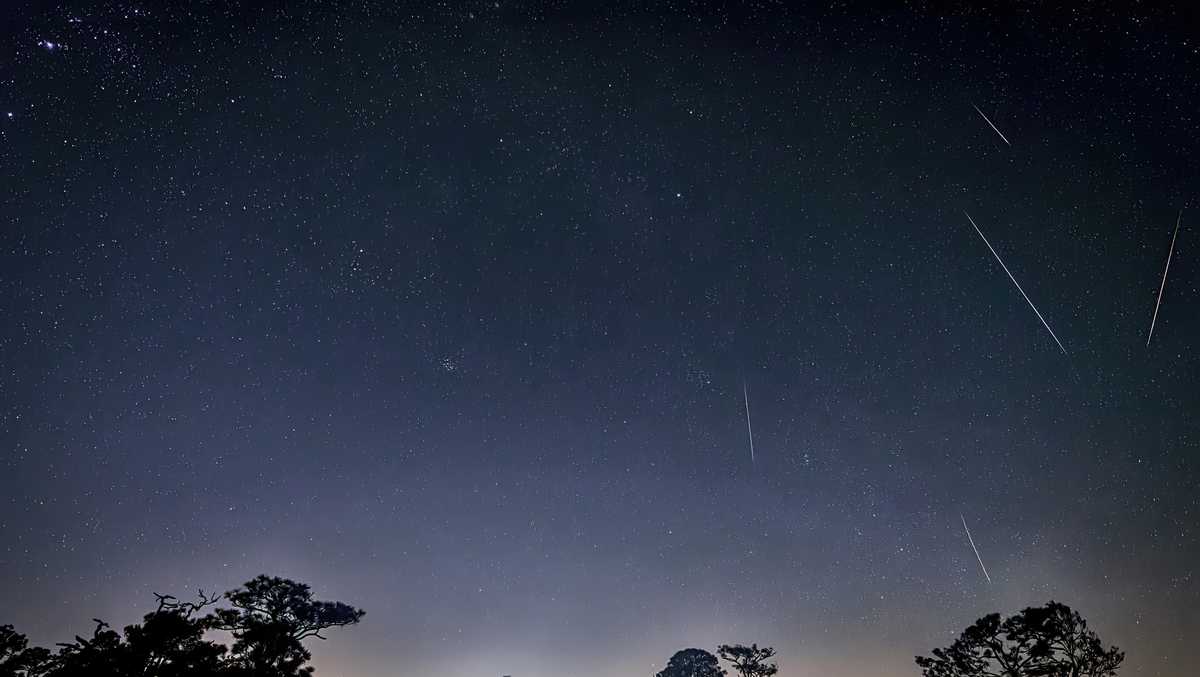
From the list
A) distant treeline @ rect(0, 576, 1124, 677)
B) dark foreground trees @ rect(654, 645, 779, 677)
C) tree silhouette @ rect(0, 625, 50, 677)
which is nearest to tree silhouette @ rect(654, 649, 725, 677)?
dark foreground trees @ rect(654, 645, 779, 677)

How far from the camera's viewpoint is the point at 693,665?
58.7 metres

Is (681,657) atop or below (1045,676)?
atop

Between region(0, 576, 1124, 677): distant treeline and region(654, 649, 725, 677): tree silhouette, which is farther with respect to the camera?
region(654, 649, 725, 677): tree silhouette

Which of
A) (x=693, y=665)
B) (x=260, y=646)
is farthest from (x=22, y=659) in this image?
(x=693, y=665)

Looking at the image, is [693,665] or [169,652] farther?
[693,665]

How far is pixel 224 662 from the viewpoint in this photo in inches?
806

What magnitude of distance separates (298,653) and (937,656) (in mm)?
33356

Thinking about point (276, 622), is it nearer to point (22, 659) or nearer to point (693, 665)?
point (22, 659)

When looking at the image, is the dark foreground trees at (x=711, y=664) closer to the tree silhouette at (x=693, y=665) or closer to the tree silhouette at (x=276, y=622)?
the tree silhouette at (x=693, y=665)

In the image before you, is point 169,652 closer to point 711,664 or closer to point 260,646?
point 260,646

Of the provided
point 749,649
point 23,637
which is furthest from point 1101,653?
point 23,637

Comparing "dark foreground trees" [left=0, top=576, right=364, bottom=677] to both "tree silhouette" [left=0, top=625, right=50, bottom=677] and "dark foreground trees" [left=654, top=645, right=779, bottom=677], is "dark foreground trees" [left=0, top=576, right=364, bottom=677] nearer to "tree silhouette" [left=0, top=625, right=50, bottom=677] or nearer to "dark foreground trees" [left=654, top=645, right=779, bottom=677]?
"tree silhouette" [left=0, top=625, right=50, bottom=677]

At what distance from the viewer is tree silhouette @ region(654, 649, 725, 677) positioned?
190ft

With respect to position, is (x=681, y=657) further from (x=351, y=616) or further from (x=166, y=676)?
(x=166, y=676)
